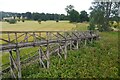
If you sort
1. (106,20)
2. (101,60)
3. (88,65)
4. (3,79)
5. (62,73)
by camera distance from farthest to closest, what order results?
(106,20) → (101,60) → (88,65) → (62,73) → (3,79)

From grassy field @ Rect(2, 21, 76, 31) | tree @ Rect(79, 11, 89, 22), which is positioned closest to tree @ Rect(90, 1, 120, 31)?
grassy field @ Rect(2, 21, 76, 31)

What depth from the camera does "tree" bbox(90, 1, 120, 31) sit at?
67.2 meters

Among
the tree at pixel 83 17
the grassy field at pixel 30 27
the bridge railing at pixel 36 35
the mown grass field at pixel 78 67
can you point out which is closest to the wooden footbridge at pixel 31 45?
the bridge railing at pixel 36 35

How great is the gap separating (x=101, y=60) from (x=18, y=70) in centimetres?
1186

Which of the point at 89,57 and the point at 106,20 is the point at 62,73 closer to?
the point at 89,57

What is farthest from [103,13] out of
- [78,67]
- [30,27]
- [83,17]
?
[78,67]

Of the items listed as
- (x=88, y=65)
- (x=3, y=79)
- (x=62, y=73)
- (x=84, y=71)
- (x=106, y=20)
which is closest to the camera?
(x=3, y=79)

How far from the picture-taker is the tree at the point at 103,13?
6719 centimetres

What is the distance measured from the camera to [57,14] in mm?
130500

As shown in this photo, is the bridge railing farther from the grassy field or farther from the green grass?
the grassy field

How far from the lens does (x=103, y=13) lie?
68.1 m

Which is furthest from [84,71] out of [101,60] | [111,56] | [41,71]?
[111,56]

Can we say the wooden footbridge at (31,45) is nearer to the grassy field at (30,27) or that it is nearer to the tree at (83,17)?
the grassy field at (30,27)

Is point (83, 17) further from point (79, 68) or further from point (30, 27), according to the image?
point (79, 68)
